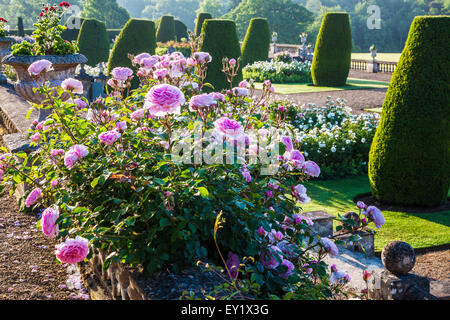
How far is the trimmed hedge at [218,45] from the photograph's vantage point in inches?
484

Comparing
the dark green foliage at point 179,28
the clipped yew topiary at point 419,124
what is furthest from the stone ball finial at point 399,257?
the dark green foliage at point 179,28

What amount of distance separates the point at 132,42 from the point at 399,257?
11711 mm

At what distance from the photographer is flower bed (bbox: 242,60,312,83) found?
2022 centimetres

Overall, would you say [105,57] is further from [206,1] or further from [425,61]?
[206,1]

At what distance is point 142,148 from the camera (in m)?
2.72

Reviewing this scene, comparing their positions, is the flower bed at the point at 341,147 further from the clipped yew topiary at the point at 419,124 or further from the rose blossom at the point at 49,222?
the rose blossom at the point at 49,222

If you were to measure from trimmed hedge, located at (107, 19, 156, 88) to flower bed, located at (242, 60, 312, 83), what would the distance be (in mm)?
7370

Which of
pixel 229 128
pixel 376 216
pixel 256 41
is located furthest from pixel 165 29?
pixel 229 128

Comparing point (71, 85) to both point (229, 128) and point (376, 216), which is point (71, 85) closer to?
point (229, 128)

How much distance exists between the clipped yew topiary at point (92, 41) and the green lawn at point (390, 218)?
631 inches

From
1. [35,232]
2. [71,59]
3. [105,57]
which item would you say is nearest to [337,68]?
Result: [105,57]

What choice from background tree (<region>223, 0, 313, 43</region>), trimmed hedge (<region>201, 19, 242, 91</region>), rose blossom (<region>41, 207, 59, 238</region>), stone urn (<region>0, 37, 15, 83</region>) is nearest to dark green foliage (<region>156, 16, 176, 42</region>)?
background tree (<region>223, 0, 313, 43</region>)

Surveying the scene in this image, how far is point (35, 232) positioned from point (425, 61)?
16.0 feet

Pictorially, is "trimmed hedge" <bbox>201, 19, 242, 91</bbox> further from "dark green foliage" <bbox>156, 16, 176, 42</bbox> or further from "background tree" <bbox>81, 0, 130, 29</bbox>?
"background tree" <bbox>81, 0, 130, 29</bbox>
